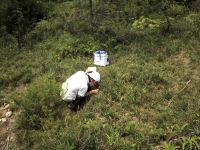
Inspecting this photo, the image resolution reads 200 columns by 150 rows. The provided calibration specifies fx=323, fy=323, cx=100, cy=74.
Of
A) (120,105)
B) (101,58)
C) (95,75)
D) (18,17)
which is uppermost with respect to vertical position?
(18,17)

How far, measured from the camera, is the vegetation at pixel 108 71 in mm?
6402

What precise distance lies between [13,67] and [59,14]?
163 inches

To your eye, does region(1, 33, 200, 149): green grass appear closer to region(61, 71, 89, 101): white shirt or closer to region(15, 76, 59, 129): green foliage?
region(15, 76, 59, 129): green foliage

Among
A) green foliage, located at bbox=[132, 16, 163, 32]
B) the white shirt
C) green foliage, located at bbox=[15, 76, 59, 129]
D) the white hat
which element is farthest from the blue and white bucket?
green foliage, located at bbox=[15, 76, 59, 129]

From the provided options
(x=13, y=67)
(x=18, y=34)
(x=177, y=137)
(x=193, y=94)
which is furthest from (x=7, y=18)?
(x=177, y=137)

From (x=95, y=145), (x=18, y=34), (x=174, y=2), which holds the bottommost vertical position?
(x=95, y=145)

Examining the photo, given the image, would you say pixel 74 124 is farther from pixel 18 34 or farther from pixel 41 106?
pixel 18 34

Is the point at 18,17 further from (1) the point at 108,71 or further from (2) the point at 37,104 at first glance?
(2) the point at 37,104

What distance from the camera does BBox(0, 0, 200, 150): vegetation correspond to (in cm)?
640

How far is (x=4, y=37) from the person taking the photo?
39.0ft

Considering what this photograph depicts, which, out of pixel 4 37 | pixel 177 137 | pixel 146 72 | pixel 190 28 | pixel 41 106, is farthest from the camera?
pixel 4 37

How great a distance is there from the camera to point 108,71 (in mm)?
8719

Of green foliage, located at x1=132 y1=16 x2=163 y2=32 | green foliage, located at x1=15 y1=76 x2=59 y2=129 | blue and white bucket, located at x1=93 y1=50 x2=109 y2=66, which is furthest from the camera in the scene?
green foliage, located at x1=132 y1=16 x2=163 y2=32

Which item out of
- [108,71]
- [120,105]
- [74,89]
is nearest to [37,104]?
[74,89]
